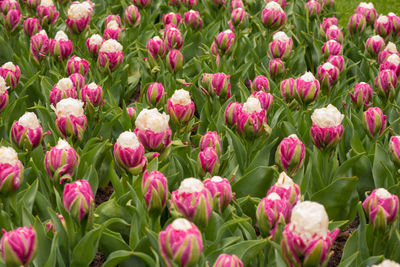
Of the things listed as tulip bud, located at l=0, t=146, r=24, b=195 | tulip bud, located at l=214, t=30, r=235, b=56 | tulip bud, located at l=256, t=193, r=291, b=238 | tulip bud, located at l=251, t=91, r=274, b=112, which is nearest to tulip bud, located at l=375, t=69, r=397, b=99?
tulip bud, located at l=251, t=91, r=274, b=112

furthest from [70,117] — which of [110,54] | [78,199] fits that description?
[110,54]

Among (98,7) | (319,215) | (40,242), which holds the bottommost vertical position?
(98,7)

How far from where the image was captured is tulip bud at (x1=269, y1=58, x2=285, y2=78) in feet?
11.9

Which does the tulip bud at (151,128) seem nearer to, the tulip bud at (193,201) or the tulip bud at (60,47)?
the tulip bud at (193,201)

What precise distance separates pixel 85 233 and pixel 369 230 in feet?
3.54

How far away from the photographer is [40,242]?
213 centimetres

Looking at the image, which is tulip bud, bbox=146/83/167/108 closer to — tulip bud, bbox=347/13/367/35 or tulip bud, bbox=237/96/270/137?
tulip bud, bbox=237/96/270/137

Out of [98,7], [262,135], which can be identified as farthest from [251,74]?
[98,7]

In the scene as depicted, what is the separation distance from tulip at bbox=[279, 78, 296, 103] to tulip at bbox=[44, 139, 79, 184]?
1.36m

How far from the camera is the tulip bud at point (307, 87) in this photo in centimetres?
303

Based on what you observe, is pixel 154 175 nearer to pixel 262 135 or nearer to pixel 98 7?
pixel 262 135

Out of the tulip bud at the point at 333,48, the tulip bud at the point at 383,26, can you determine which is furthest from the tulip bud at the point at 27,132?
the tulip bud at the point at 383,26

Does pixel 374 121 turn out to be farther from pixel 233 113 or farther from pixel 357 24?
pixel 357 24

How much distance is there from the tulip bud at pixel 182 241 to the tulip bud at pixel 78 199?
44 cm
